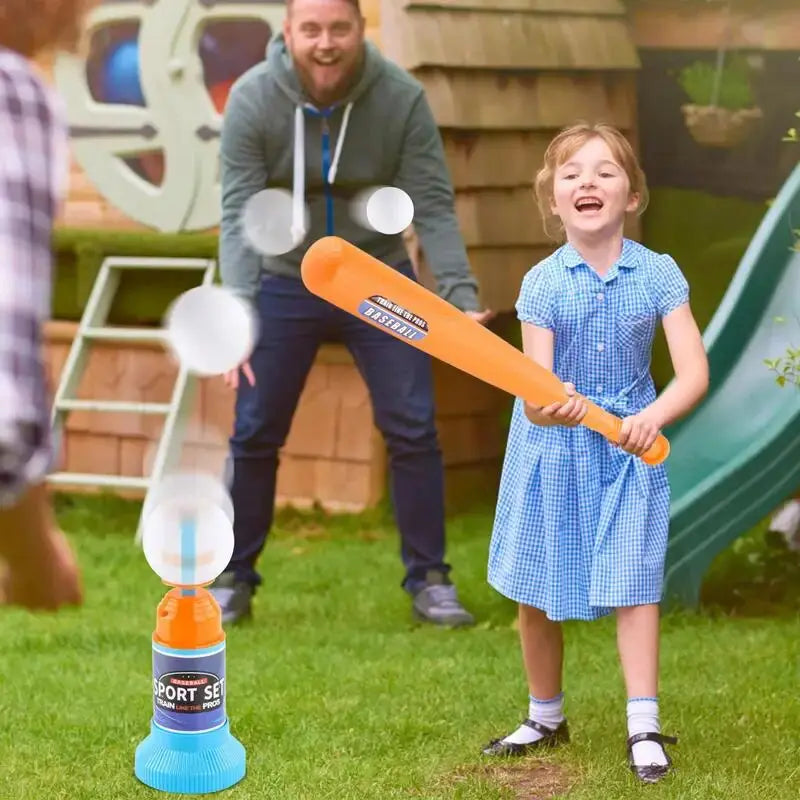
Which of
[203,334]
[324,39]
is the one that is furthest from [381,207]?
[203,334]

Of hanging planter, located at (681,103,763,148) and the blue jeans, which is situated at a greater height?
hanging planter, located at (681,103,763,148)

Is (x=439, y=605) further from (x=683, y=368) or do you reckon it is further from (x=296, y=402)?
(x=683, y=368)

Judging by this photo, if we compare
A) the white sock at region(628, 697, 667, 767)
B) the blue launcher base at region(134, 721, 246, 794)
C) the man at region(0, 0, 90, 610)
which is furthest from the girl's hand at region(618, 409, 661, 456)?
the man at region(0, 0, 90, 610)

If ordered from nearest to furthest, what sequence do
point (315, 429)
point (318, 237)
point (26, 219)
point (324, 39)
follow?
1. point (26, 219)
2. point (324, 39)
3. point (318, 237)
4. point (315, 429)

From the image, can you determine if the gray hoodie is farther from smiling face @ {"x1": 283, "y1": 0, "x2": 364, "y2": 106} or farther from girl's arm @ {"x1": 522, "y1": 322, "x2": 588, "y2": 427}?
girl's arm @ {"x1": 522, "y1": 322, "x2": 588, "y2": 427}

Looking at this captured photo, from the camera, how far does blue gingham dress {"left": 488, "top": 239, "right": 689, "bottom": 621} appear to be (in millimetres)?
1684

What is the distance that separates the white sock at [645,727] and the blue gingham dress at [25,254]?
4.30 ft

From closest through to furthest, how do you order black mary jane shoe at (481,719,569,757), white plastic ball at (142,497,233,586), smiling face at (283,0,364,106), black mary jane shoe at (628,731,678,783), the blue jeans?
white plastic ball at (142,497,233,586)
black mary jane shoe at (628,731,678,783)
black mary jane shoe at (481,719,569,757)
smiling face at (283,0,364,106)
the blue jeans

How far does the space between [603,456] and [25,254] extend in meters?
1.28

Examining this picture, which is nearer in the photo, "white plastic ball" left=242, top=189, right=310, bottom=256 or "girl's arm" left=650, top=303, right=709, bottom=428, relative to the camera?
"girl's arm" left=650, top=303, right=709, bottom=428

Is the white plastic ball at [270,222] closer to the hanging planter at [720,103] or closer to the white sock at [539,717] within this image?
the white sock at [539,717]

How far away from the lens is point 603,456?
170cm

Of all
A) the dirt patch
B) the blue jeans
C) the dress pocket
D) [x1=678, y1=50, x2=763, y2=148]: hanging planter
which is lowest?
the dirt patch

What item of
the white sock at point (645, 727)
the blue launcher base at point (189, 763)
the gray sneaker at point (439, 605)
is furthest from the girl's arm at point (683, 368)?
the gray sneaker at point (439, 605)
